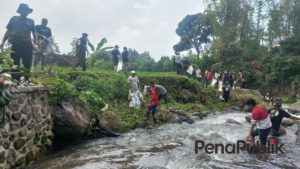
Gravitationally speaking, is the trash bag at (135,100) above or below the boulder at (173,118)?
above

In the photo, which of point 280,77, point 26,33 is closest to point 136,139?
point 26,33

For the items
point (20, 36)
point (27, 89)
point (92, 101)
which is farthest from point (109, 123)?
point (20, 36)

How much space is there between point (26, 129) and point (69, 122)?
1.38 metres

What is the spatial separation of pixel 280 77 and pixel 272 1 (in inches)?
453

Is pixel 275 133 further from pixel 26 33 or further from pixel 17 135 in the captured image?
pixel 26 33

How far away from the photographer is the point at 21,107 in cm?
461

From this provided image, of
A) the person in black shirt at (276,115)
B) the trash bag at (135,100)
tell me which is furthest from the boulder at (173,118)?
the person in black shirt at (276,115)

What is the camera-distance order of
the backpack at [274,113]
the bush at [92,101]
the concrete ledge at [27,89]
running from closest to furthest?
the concrete ledge at [27,89] < the backpack at [274,113] < the bush at [92,101]

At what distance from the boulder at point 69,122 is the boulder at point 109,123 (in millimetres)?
A: 972

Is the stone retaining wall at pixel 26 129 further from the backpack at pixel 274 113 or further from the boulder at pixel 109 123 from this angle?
the backpack at pixel 274 113

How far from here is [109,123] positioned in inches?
299

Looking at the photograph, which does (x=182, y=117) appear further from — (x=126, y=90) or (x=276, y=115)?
(x=276, y=115)

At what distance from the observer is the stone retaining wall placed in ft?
13.7

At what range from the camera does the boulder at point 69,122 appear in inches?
240
